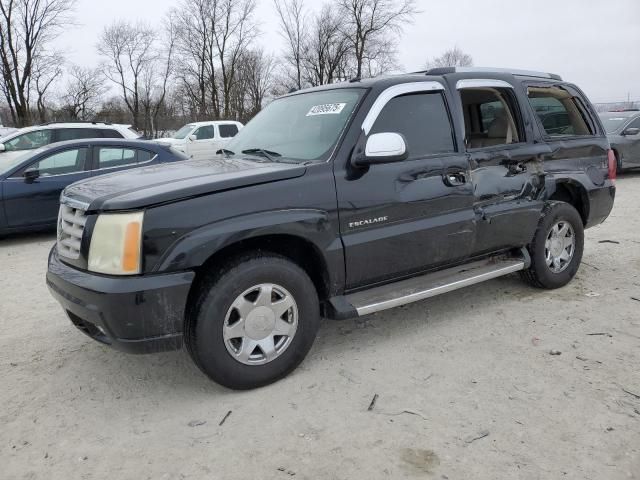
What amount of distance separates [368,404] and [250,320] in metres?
0.82

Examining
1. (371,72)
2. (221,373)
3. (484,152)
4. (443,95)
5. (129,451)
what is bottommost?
(129,451)

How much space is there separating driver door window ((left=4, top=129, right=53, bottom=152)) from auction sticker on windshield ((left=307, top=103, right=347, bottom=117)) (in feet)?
27.3

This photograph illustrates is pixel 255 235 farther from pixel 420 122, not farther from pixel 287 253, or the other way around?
pixel 420 122

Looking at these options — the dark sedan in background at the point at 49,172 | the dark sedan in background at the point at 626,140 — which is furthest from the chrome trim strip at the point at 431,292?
the dark sedan in background at the point at 626,140

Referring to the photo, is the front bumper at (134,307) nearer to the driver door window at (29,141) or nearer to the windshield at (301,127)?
the windshield at (301,127)

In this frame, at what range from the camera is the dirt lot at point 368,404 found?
2.42m

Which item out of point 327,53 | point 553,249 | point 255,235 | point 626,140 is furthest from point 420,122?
point 327,53

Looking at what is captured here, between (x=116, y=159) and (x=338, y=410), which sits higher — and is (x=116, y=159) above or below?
above

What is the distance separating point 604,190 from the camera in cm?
493

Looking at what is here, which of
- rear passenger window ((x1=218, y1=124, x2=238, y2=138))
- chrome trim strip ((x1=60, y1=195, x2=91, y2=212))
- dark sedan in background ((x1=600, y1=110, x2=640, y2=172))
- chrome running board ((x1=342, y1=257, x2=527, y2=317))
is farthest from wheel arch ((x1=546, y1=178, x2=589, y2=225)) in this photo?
rear passenger window ((x1=218, y1=124, x2=238, y2=138))

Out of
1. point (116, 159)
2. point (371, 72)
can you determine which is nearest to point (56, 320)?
point (116, 159)

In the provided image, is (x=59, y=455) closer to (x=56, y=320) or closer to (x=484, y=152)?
(x=56, y=320)

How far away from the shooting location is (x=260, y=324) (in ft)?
9.88

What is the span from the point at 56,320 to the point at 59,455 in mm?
2025
